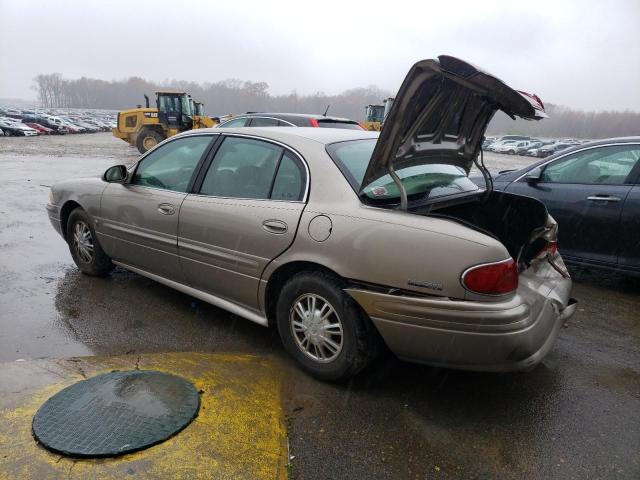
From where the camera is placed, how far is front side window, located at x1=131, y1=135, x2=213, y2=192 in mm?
3729

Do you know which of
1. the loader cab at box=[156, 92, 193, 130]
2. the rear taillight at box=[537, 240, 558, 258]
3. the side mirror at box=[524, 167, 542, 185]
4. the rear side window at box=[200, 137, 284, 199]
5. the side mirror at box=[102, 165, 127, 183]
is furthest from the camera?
the loader cab at box=[156, 92, 193, 130]

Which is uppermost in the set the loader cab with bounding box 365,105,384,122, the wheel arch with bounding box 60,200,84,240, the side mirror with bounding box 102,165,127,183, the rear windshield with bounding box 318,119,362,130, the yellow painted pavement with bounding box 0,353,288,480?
the loader cab with bounding box 365,105,384,122

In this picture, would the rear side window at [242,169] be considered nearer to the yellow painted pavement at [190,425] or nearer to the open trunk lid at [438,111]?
the open trunk lid at [438,111]

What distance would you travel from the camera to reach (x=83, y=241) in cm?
462

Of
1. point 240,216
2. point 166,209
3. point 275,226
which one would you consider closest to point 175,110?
point 166,209

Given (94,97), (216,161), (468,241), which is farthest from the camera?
(94,97)

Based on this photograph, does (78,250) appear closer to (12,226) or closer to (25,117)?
(12,226)

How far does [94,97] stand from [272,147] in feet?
578

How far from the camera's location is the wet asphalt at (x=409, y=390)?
93.0 inches

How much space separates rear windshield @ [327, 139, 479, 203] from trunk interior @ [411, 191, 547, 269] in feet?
0.42

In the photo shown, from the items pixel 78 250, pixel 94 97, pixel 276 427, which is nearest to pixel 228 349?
pixel 276 427

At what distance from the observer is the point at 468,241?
7.99 ft

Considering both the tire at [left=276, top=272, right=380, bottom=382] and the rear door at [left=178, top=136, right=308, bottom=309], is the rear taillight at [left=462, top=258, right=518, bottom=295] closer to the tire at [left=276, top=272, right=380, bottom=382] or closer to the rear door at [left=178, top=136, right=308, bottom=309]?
the tire at [left=276, top=272, right=380, bottom=382]

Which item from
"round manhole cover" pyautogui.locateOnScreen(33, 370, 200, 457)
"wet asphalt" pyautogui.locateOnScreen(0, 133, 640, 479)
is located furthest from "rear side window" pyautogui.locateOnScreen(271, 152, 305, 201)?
"round manhole cover" pyautogui.locateOnScreen(33, 370, 200, 457)
